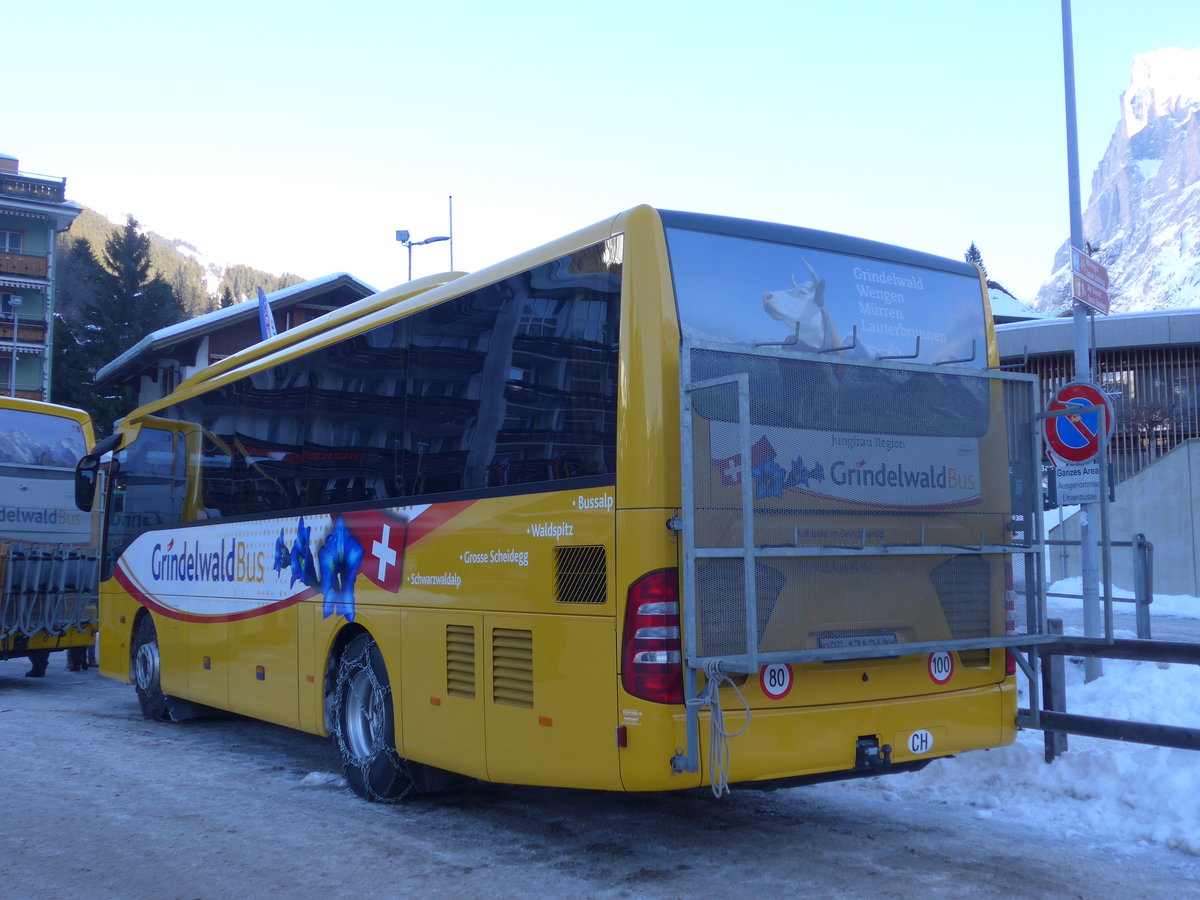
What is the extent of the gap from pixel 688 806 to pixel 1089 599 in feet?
17.5

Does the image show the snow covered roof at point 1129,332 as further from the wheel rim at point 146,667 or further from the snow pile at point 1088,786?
the wheel rim at point 146,667

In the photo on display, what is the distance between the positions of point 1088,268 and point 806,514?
5.98m

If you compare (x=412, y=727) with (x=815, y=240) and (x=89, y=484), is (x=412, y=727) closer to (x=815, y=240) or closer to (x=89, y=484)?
(x=815, y=240)

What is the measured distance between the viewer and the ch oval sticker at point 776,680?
589 centimetres

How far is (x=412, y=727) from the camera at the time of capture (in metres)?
7.44

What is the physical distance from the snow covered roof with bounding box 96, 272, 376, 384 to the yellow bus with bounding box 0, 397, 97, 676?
17524 mm

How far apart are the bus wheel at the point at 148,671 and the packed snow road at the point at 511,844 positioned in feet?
9.10

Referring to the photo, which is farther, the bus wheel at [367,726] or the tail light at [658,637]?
the bus wheel at [367,726]

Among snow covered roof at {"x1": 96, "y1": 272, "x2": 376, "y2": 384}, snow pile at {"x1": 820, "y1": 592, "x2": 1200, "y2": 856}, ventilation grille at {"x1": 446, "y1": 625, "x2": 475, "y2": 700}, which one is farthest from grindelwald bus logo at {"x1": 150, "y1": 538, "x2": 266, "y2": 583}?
snow covered roof at {"x1": 96, "y1": 272, "x2": 376, "y2": 384}

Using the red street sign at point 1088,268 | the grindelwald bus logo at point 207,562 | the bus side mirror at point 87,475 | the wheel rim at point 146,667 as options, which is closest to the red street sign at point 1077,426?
the red street sign at point 1088,268

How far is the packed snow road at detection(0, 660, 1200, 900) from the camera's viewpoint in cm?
587

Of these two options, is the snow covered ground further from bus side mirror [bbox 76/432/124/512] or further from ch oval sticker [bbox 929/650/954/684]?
bus side mirror [bbox 76/432/124/512]

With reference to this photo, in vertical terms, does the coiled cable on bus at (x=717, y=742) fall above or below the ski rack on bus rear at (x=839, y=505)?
below

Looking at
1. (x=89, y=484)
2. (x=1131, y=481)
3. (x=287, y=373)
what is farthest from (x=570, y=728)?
(x=1131, y=481)
